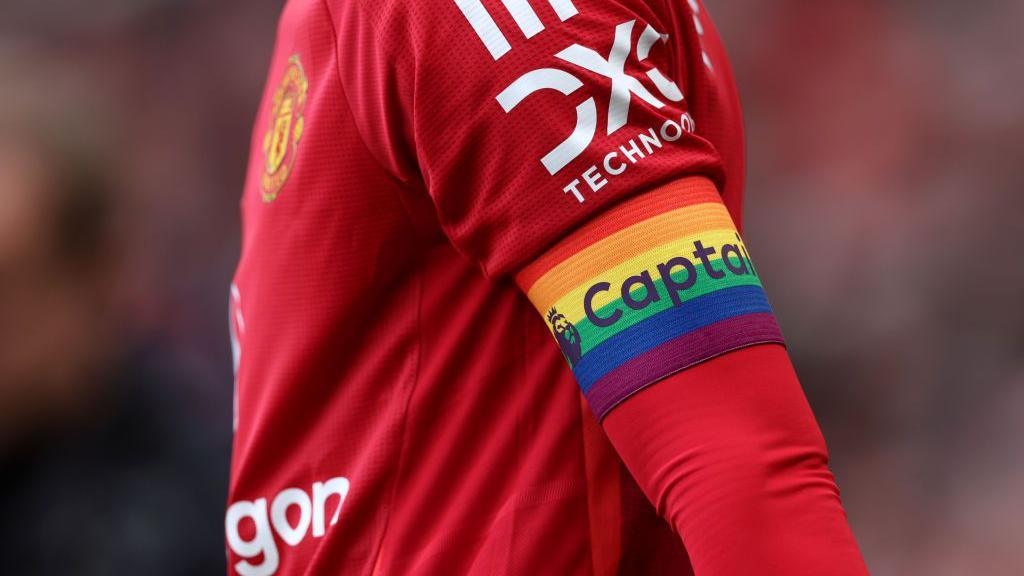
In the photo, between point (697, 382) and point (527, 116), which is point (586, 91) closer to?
point (527, 116)

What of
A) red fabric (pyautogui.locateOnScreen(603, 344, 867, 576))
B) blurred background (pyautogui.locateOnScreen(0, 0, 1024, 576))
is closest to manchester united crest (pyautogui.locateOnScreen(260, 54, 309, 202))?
red fabric (pyautogui.locateOnScreen(603, 344, 867, 576))

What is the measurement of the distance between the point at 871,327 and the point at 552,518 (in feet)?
5.39

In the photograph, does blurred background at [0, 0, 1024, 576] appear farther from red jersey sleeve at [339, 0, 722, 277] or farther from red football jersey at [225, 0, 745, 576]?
red jersey sleeve at [339, 0, 722, 277]

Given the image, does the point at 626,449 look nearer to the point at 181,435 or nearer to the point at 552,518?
the point at 552,518

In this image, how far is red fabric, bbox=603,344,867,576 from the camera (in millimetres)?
382

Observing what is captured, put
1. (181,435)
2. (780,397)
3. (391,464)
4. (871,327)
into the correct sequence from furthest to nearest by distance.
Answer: (181,435) < (871,327) < (391,464) < (780,397)

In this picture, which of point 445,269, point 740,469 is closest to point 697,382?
point 740,469

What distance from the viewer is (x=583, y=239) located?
416 millimetres

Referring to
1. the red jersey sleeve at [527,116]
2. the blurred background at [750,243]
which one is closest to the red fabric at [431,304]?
the red jersey sleeve at [527,116]

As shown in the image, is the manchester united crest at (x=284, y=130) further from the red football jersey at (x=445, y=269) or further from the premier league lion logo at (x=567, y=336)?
the premier league lion logo at (x=567, y=336)

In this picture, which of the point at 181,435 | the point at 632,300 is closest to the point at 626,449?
the point at 632,300

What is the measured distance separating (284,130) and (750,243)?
1.57 meters

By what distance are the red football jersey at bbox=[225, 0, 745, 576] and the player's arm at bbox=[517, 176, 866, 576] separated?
13 mm

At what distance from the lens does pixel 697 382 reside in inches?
15.6
